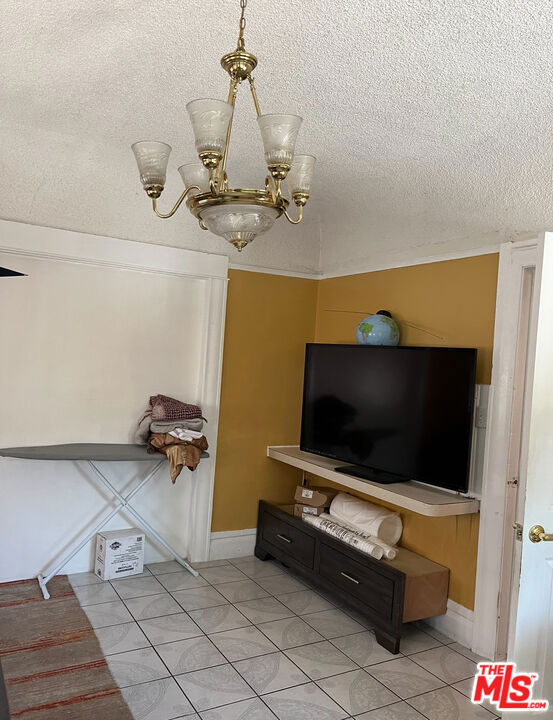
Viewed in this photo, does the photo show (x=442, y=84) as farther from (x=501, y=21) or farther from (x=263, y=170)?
(x=263, y=170)

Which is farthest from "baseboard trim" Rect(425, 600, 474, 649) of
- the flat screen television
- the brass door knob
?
the brass door knob

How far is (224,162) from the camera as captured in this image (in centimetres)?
168

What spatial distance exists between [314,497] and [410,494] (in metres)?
0.85

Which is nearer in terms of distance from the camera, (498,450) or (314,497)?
(498,450)

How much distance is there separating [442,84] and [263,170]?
4.40 ft

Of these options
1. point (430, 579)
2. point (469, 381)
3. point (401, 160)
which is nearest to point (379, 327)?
point (469, 381)

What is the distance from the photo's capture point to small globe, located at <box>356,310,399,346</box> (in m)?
3.55

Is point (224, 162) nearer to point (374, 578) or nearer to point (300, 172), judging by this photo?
point (300, 172)

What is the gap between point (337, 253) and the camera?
4242 mm

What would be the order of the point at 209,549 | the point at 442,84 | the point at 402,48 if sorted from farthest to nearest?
the point at 209,549, the point at 442,84, the point at 402,48

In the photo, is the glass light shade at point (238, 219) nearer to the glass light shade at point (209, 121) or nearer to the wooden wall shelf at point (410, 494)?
the glass light shade at point (209, 121)

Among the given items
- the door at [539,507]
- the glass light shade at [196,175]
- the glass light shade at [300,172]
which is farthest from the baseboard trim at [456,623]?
the glass light shade at [196,175]

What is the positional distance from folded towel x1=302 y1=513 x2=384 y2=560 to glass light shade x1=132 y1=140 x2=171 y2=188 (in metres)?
2.26

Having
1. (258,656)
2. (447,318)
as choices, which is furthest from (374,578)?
(447,318)
